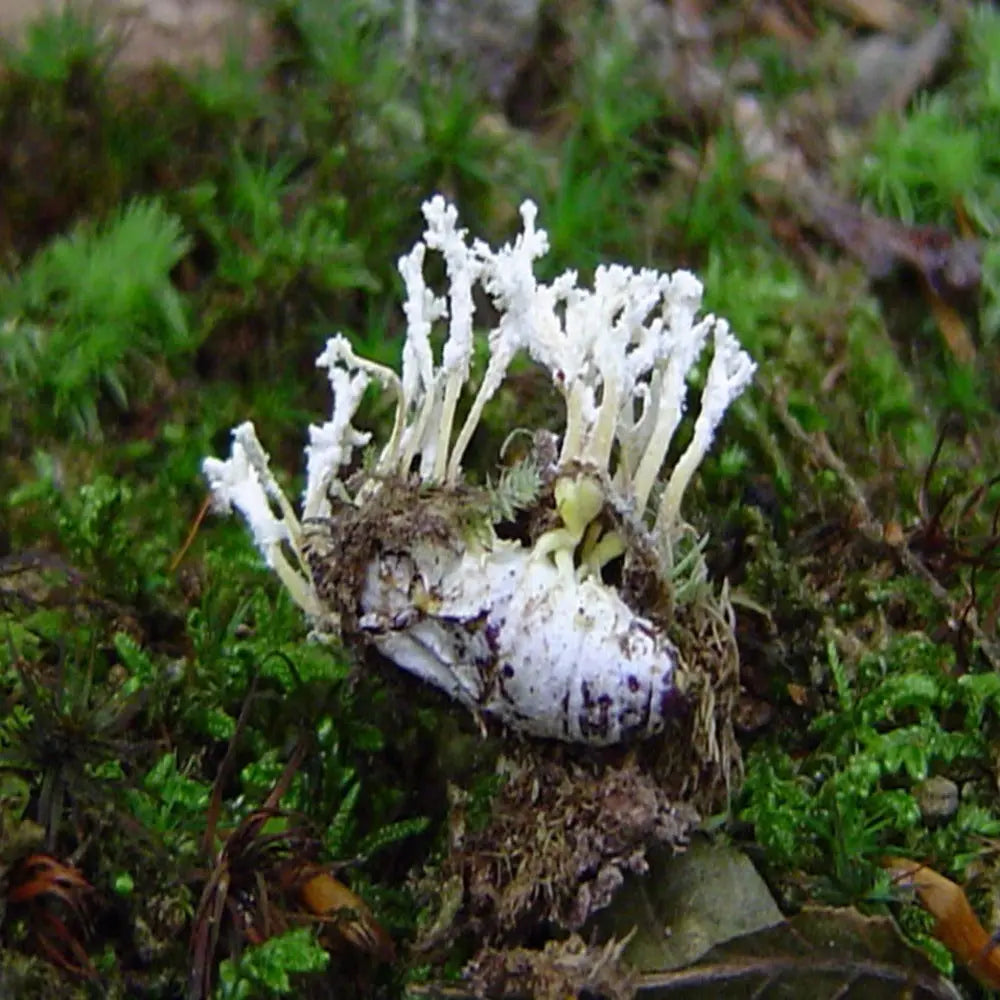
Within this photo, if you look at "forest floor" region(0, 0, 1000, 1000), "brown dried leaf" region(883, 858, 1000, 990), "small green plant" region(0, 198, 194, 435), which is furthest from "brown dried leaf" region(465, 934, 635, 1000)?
"small green plant" region(0, 198, 194, 435)

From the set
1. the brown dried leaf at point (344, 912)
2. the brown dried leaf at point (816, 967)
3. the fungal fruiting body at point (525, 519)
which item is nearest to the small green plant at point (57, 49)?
the fungal fruiting body at point (525, 519)

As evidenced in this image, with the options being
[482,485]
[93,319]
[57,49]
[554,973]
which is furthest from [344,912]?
[57,49]

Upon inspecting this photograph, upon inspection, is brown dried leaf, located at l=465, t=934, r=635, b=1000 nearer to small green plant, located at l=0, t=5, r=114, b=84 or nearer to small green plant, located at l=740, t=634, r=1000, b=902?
small green plant, located at l=740, t=634, r=1000, b=902

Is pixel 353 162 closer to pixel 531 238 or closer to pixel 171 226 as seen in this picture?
pixel 171 226

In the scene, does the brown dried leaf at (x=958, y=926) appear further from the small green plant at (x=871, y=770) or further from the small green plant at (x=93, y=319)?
the small green plant at (x=93, y=319)

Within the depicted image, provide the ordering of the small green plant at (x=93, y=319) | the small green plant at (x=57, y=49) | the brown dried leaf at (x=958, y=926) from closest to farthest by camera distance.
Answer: the brown dried leaf at (x=958, y=926) → the small green plant at (x=93, y=319) → the small green plant at (x=57, y=49)

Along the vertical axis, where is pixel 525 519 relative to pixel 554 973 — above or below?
above

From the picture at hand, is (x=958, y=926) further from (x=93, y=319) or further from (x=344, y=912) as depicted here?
(x=93, y=319)

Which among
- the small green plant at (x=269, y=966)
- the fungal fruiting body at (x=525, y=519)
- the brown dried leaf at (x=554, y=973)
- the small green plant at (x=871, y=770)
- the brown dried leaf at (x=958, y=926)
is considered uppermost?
the fungal fruiting body at (x=525, y=519)

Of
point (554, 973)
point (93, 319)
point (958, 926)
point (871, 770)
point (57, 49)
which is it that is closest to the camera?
point (554, 973)
